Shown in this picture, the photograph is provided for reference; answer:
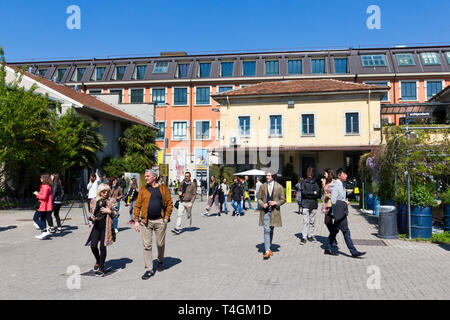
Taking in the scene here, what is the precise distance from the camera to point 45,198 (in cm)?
1048

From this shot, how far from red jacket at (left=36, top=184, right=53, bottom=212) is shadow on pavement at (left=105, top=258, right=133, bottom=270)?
3.80 meters

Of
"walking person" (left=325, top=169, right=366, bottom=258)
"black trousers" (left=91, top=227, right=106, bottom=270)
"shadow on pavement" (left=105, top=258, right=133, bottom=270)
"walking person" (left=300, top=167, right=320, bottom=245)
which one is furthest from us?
"walking person" (left=300, top=167, right=320, bottom=245)

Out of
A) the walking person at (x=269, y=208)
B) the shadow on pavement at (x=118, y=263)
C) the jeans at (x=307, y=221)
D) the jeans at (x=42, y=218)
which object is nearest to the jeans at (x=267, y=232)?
the walking person at (x=269, y=208)

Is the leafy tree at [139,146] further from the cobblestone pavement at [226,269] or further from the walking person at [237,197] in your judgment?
the cobblestone pavement at [226,269]

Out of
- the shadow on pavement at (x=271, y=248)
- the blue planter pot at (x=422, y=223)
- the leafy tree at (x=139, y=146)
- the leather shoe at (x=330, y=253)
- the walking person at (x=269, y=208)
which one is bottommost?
the shadow on pavement at (x=271, y=248)

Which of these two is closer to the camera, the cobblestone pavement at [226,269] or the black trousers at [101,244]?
the cobblestone pavement at [226,269]

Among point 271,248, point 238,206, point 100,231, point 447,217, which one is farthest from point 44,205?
point 447,217

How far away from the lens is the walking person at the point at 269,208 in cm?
808

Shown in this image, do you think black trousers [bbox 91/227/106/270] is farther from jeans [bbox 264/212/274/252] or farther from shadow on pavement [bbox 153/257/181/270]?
jeans [bbox 264/212/274/252]

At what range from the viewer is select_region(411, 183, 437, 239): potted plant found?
10.0 m

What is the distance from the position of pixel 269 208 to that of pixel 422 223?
474 centimetres

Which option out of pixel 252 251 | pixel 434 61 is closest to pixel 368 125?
pixel 434 61

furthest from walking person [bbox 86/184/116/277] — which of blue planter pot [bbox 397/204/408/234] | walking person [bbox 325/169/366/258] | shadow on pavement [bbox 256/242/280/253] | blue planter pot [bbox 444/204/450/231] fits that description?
blue planter pot [bbox 444/204/450/231]

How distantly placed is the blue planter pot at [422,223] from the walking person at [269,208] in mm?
4350
